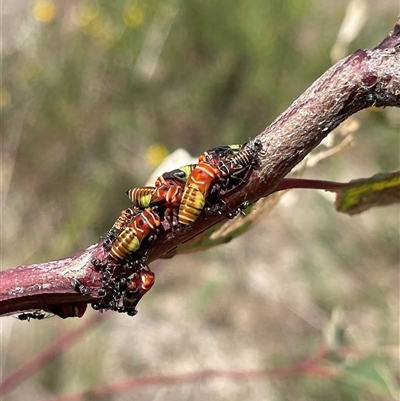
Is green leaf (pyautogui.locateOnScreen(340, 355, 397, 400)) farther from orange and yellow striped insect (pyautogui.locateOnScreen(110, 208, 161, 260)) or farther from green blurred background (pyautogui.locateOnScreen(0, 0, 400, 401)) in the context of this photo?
green blurred background (pyautogui.locateOnScreen(0, 0, 400, 401))

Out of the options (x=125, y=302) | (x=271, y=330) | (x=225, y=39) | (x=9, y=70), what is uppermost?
(x=9, y=70)

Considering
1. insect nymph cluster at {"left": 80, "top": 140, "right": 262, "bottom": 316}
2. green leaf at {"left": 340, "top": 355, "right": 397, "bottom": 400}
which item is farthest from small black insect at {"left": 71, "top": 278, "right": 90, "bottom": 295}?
green leaf at {"left": 340, "top": 355, "right": 397, "bottom": 400}

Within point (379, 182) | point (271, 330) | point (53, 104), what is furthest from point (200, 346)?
point (379, 182)

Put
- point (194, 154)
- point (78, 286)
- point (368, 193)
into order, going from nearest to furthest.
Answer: point (78, 286), point (368, 193), point (194, 154)

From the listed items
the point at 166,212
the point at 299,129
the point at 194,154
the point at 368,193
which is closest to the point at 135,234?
the point at 166,212

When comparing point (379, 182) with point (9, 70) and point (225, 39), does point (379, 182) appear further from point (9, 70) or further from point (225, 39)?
point (9, 70)

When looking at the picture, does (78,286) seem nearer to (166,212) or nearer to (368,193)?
(166,212)
